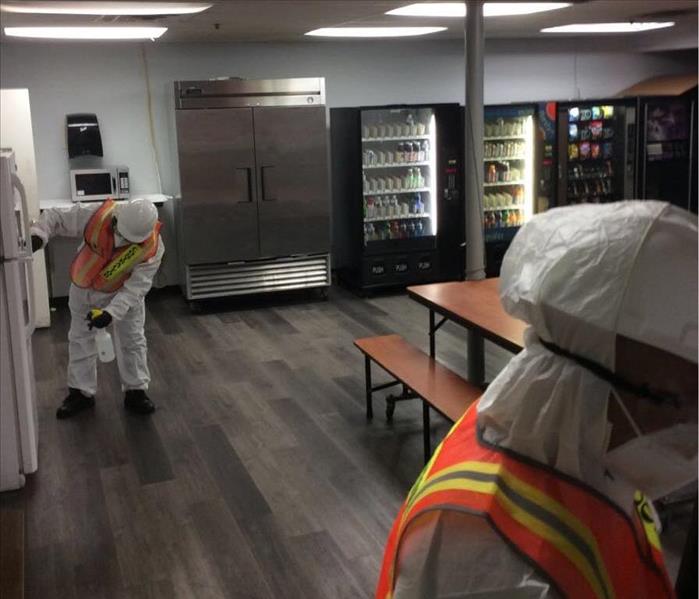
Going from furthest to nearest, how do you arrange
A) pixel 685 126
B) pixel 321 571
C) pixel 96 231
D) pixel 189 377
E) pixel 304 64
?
pixel 685 126
pixel 304 64
pixel 189 377
pixel 96 231
pixel 321 571

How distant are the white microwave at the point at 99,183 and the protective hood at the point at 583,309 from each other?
21.2 ft

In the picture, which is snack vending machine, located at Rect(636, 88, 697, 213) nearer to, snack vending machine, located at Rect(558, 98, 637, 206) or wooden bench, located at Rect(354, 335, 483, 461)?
snack vending machine, located at Rect(558, 98, 637, 206)

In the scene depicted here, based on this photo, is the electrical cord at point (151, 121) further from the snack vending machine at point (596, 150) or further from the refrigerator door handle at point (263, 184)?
the snack vending machine at point (596, 150)

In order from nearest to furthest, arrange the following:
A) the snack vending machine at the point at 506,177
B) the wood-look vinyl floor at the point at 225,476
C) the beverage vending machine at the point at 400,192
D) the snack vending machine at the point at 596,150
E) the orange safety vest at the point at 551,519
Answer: the orange safety vest at the point at 551,519
the wood-look vinyl floor at the point at 225,476
the beverage vending machine at the point at 400,192
the snack vending machine at the point at 506,177
the snack vending machine at the point at 596,150

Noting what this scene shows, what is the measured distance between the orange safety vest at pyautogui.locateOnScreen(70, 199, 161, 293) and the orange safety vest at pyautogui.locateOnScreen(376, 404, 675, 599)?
3.77m

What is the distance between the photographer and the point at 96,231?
4707 mm

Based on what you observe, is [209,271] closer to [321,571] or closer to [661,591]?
[321,571]

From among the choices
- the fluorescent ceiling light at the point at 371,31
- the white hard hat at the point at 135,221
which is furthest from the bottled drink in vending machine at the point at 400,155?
the white hard hat at the point at 135,221

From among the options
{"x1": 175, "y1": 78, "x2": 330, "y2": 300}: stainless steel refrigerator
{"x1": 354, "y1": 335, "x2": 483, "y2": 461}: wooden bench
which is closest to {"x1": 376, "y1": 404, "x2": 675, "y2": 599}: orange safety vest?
{"x1": 354, "y1": 335, "x2": 483, "y2": 461}: wooden bench

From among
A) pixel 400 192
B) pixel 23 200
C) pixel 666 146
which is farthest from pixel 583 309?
pixel 666 146

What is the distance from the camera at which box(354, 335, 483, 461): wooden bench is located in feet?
12.7

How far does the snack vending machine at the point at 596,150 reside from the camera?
27.0 feet

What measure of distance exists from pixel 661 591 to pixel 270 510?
262 cm

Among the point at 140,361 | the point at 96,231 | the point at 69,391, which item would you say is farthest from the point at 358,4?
the point at 69,391
